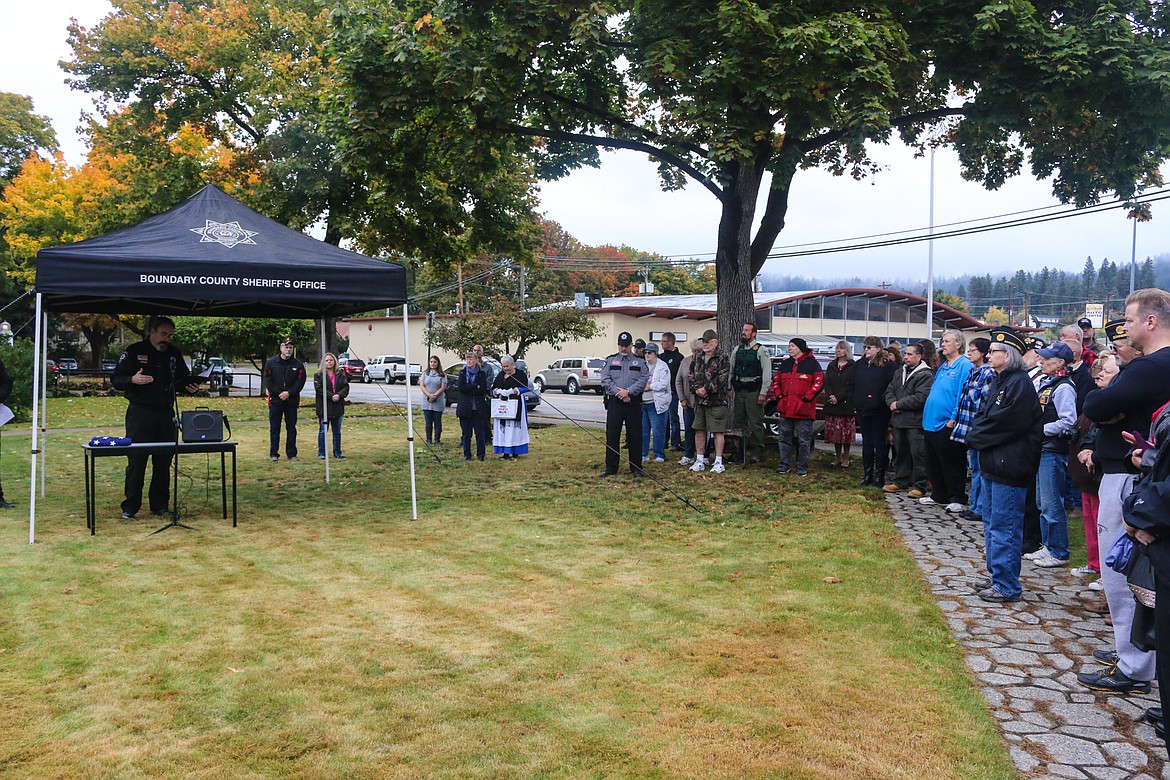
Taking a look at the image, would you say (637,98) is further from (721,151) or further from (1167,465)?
(1167,465)

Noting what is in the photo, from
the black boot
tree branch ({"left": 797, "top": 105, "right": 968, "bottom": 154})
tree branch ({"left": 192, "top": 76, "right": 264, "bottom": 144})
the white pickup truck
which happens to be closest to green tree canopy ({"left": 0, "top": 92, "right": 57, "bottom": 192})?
the white pickup truck

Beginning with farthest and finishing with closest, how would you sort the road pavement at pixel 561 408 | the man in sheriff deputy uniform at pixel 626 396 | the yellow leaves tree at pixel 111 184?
the yellow leaves tree at pixel 111 184 < the road pavement at pixel 561 408 < the man in sheriff deputy uniform at pixel 626 396

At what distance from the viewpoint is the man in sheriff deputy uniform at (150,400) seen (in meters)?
8.53

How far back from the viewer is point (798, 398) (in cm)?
1197

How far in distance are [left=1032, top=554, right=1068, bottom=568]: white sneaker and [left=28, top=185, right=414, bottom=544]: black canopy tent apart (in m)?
6.25

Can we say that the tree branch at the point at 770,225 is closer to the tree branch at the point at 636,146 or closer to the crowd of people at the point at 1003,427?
the tree branch at the point at 636,146

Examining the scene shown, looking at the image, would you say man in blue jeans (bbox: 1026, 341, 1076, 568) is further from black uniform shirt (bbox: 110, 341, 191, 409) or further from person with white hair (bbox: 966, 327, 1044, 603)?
black uniform shirt (bbox: 110, 341, 191, 409)

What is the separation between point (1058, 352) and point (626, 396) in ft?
19.1

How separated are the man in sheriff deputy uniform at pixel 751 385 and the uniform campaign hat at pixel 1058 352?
5.41 meters

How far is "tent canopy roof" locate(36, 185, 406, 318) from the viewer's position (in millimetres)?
7527

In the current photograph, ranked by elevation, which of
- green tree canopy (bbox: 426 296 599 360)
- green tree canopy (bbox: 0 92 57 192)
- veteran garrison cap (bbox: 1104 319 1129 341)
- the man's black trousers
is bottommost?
the man's black trousers

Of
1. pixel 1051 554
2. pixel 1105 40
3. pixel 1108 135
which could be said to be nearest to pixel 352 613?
pixel 1051 554

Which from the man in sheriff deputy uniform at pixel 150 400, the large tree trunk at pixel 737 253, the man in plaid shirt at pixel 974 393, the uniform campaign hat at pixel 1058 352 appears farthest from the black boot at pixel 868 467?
the man in sheriff deputy uniform at pixel 150 400

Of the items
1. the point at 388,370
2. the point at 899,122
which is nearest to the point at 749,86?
the point at 899,122
